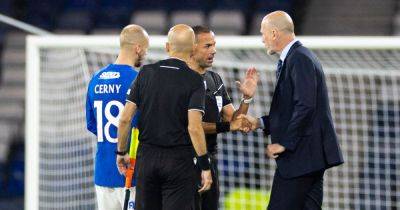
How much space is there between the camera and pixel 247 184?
8734 mm

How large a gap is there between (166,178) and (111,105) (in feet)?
2.10

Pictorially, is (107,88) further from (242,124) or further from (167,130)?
(242,124)

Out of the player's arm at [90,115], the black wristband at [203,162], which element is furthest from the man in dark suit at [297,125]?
the player's arm at [90,115]

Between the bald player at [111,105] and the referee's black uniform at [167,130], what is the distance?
0.37 m

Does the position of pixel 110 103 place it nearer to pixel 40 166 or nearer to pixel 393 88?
pixel 40 166

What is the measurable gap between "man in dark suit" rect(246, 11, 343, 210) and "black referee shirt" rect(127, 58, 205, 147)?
41 cm

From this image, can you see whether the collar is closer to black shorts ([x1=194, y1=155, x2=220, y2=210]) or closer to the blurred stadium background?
black shorts ([x1=194, y1=155, x2=220, y2=210])

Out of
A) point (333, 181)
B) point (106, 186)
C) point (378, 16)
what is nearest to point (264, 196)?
point (333, 181)

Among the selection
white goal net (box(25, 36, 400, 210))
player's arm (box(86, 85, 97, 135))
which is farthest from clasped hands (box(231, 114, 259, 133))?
white goal net (box(25, 36, 400, 210))

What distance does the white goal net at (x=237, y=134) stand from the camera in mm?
6582

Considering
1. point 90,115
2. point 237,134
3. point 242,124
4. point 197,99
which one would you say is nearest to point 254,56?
point 237,134

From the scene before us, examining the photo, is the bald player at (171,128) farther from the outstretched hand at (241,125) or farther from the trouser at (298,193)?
the outstretched hand at (241,125)

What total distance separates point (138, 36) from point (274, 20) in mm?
822

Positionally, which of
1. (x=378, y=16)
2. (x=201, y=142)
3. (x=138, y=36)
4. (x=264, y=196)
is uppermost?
(x=378, y=16)
